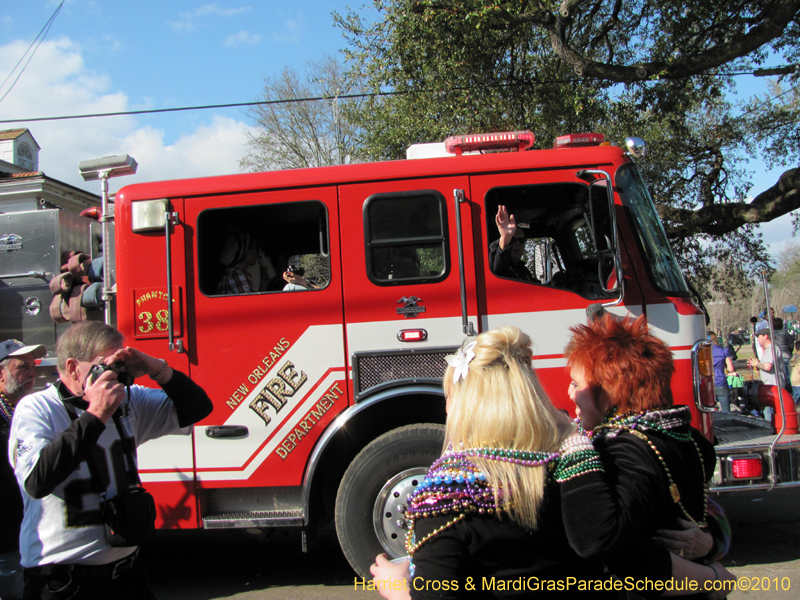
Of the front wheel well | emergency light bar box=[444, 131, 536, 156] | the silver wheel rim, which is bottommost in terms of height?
the silver wheel rim

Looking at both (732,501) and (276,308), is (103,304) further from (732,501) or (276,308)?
(732,501)

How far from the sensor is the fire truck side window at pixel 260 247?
4.13 meters

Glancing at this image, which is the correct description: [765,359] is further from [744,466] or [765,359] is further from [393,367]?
[393,367]

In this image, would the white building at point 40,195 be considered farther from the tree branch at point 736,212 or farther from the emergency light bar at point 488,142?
the tree branch at point 736,212

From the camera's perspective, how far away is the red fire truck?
3.79 meters

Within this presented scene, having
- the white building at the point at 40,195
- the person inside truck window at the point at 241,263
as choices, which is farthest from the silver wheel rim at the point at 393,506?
the white building at the point at 40,195

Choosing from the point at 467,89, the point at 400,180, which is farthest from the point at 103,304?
the point at 467,89

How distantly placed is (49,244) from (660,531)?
15.0 ft

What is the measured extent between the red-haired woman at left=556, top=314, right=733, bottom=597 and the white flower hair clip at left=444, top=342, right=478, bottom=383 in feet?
1.14

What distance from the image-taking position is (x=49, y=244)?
457 centimetres

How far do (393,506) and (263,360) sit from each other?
1261mm

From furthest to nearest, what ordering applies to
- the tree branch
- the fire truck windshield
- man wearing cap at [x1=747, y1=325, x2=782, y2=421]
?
the tree branch < man wearing cap at [x1=747, y1=325, x2=782, y2=421] < the fire truck windshield

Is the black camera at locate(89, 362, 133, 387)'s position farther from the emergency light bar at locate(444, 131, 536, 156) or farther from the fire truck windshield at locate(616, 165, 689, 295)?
the fire truck windshield at locate(616, 165, 689, 295)

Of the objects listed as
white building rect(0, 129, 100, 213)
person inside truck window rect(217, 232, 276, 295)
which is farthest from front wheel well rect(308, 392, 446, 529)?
white building rect(0, 129, 100, 213)
